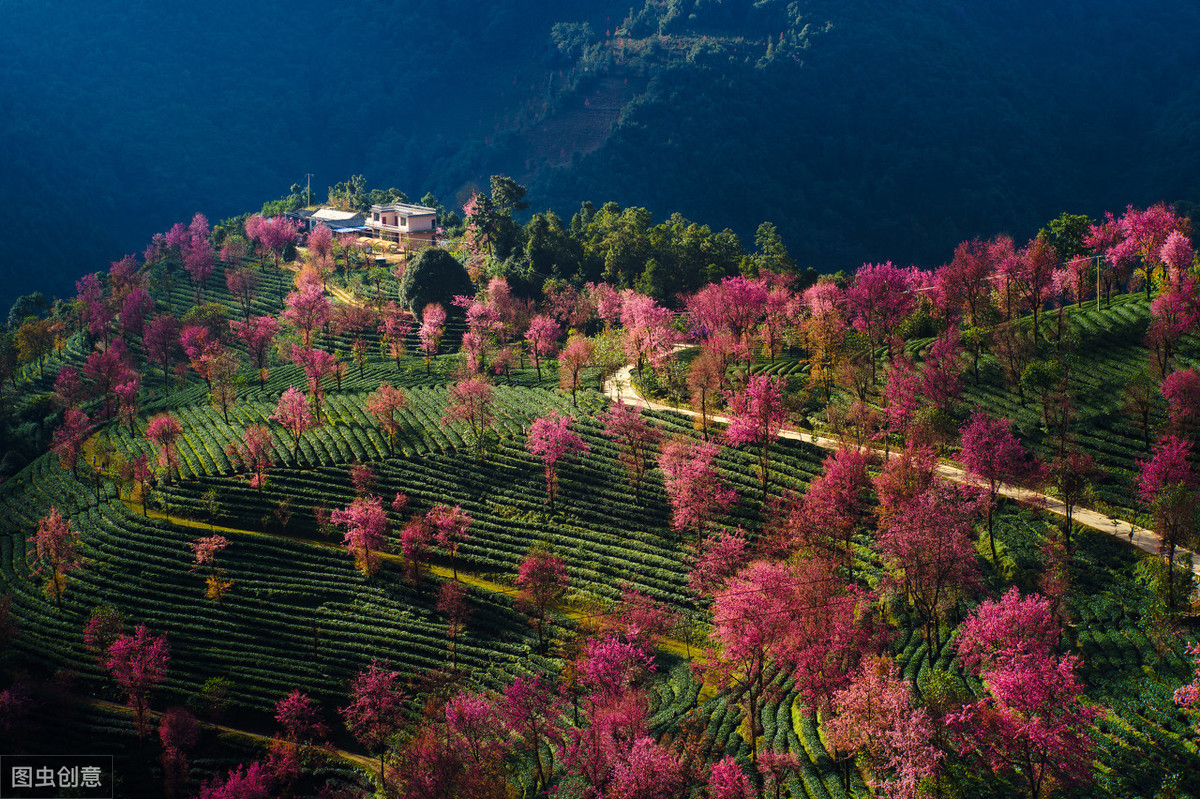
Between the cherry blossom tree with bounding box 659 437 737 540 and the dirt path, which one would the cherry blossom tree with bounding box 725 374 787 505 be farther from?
the cherry blossom tree with bounding box 659 437 737 540

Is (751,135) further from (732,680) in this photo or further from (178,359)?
(732,680)

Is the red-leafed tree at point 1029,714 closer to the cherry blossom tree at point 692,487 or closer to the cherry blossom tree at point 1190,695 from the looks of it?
the cherry blossom tree at point 1190,695

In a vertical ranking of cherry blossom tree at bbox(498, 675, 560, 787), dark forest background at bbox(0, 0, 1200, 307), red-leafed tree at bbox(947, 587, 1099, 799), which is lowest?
cherry blossom tree at bbox(498, 675, 560, 787)

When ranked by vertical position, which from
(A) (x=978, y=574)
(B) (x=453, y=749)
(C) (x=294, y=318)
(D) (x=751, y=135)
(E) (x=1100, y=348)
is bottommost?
(B) (x=453, y=749)

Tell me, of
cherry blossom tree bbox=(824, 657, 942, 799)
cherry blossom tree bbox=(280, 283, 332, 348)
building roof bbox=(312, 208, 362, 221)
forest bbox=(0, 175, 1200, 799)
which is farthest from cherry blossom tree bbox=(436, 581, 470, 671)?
building roof bbox=(312, 208, 362, 221)

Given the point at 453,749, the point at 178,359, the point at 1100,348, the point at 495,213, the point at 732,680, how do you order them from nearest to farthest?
1. the point at 453,749
2. the point at 732,680
3. the point at 1100,348
4. the point at 178,359
5. the point at 495,213

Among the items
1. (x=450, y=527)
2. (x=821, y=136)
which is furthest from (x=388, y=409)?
(x=821, y=136)

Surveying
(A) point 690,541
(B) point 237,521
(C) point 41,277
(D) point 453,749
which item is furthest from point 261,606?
(C) point 41,277
